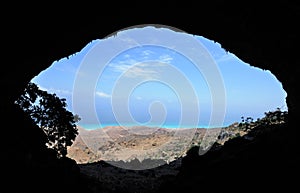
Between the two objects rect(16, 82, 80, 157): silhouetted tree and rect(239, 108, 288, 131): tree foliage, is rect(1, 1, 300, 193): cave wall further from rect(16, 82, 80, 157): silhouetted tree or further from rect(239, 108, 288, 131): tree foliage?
rect(239, 108, 288, 131): tree foliage

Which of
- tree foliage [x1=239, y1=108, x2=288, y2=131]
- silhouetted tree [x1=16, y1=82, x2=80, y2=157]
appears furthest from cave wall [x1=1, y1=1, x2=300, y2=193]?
tree foliage [x1=239, y1=108, x2=288, y2=131]

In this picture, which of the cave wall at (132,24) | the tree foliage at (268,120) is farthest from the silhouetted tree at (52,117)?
the tree foliage at (268,120)

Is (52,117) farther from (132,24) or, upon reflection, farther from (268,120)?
(268,120)

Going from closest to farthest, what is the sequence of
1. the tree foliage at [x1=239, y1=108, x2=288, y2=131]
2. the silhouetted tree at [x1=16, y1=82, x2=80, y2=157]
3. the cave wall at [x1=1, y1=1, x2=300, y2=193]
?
the cave wall at [x1=1, y1=1, x2=300, y2=193] → the silhouetted tree at [x1=16, y1=82, x2=80, y2=157] → the tree foliage at [x1=239, y1=108, x2=288, y2=131]

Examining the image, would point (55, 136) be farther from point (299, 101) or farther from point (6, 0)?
point (299, 101)

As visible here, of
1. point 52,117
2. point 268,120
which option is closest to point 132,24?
point 52,117

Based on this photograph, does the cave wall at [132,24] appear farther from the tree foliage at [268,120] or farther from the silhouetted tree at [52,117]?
the tree foliage at [268,120]
